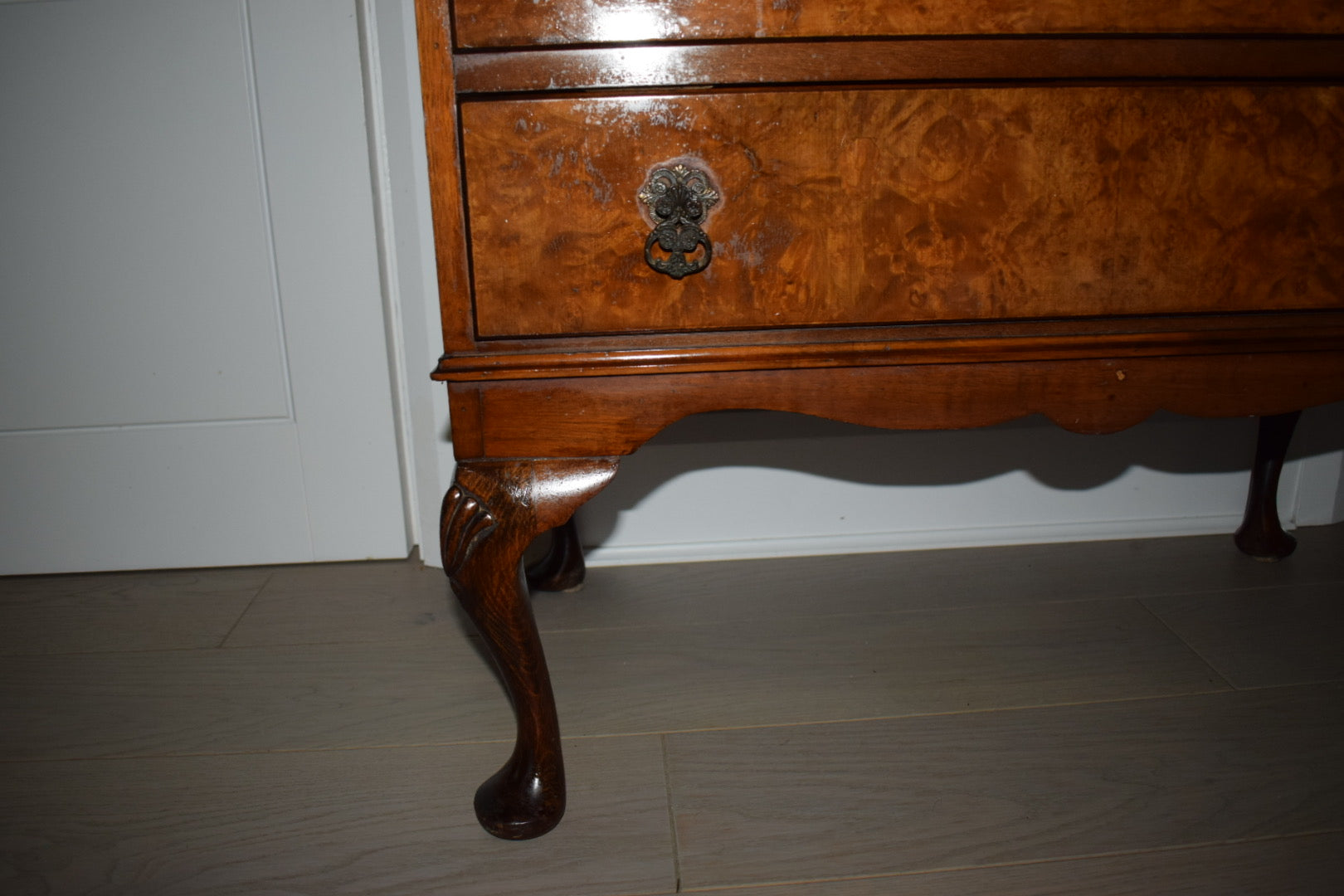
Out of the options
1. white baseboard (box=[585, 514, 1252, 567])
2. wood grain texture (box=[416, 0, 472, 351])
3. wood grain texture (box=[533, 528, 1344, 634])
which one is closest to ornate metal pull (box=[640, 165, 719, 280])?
wood grain texture (box=[416, 0, 472, 351])

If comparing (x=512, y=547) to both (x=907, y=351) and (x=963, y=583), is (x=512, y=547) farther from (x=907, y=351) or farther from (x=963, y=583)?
(x=963, y=583)

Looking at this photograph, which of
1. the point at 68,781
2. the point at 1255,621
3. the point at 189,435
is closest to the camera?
the point at 68,781

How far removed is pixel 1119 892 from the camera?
0.75 meters

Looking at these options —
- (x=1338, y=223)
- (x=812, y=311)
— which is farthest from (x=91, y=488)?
(x=1338, y=223)

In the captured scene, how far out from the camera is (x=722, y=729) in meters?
0.98

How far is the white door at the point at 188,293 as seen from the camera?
1.23 meters

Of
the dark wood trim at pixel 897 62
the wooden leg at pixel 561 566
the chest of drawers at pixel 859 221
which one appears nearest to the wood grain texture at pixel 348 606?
the wooden leg at pixel 561 566

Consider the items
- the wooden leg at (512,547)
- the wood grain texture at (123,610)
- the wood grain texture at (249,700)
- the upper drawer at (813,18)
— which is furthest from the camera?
the wood grain texture at (123,610)

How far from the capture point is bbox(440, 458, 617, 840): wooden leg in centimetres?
Result: 75

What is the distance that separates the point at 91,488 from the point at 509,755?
34.2 inches

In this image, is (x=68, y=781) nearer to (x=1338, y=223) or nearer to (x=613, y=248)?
(x=613, y=248)

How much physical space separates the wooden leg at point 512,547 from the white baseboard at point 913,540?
0.61 m

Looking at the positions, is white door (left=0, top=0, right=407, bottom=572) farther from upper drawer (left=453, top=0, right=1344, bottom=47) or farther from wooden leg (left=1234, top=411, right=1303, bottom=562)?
wooden leg (left=1234, top=411, right=1303, bottom=562)

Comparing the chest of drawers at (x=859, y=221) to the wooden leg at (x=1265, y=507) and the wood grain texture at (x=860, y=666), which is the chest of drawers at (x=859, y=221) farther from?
the wooden leg at (x=1265, y=507)
